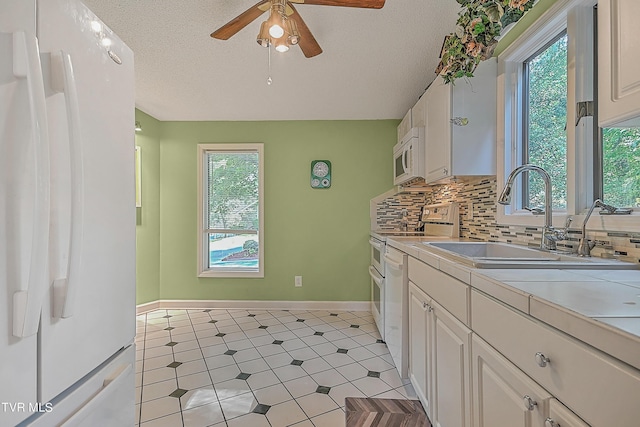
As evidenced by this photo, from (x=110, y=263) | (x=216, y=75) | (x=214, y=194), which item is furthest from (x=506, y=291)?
(x=214, y=194)

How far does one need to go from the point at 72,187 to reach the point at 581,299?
123 cm

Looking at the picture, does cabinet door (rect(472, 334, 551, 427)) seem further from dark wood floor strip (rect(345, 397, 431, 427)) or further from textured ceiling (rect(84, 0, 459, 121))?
textured ceiling (rect(84, 0, 459, 121))

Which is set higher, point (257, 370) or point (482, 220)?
point (482, 220)

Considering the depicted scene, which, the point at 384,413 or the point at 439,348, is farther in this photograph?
the point at 384,413

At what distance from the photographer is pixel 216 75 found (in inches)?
96.3

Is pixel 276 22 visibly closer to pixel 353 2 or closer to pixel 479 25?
pixel 353 2

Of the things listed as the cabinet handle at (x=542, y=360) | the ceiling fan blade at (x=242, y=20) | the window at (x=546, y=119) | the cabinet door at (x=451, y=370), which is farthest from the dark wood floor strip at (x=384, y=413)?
the ceiling fan blade at (x=242, y=20)

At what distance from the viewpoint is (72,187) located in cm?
73

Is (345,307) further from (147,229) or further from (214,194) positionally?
(147,229)

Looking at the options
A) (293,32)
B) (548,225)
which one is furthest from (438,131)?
(293,32)

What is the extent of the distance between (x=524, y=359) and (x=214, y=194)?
3.44m

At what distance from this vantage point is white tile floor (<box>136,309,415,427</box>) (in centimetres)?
→ 171

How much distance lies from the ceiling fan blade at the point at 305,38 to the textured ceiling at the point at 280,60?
0.18 m

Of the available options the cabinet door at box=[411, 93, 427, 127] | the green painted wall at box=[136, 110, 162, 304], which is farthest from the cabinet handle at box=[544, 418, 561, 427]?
the green painted wall at box=[136, 110, 162, 304]
